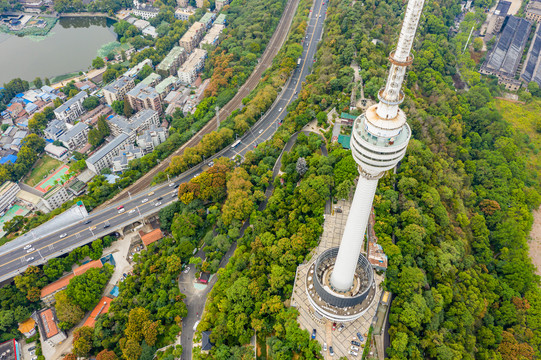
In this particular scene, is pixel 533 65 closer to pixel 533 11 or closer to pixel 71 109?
pixel 533 11

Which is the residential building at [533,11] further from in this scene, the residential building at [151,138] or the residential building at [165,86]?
the residential building at [151,138]

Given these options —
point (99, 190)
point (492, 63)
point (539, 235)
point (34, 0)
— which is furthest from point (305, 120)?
point (34, 0)

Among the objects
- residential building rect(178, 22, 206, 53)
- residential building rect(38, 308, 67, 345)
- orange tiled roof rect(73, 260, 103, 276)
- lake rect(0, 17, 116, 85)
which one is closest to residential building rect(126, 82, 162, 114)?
residential building rect(178, 22, 206, 53)

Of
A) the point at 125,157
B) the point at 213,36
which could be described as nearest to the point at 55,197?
the point at 125,157

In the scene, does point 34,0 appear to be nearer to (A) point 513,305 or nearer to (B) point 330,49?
(B) point 330,49

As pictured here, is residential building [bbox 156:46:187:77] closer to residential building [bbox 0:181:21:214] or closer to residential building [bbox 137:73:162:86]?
residential building [bbox 137:73:162:86]
